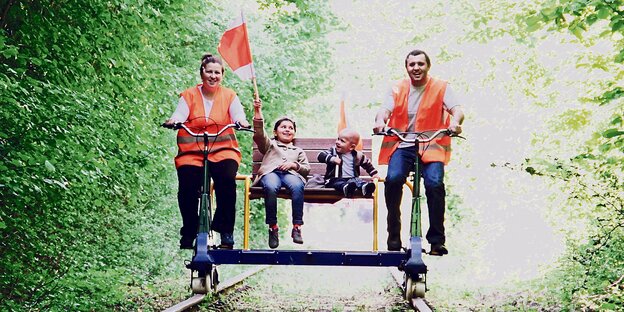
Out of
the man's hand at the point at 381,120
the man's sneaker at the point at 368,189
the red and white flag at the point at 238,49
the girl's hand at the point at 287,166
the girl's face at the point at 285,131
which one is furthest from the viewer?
the girl's face at the point at 285,131

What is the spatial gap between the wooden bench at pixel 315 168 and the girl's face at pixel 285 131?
1.71 feet

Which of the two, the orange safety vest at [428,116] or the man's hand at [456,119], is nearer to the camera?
the man's hand at [456,119]

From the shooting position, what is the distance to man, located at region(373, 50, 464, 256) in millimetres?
7711

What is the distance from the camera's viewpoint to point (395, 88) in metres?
7.90

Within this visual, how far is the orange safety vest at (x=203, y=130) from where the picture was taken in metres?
7.94

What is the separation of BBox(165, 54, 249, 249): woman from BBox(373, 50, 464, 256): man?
141cm

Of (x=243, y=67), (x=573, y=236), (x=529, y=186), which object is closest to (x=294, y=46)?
(x=529, y=186)

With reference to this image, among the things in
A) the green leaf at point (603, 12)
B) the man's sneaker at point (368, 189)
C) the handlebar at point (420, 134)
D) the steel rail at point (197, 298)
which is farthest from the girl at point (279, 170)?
the green leaf at point (603, 12)

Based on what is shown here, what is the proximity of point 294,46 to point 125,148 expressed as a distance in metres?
11.7

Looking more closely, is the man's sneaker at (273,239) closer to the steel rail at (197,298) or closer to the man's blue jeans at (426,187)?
the steel rail at (197,298)

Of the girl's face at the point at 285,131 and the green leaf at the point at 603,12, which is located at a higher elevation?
the green leaf at the point at 603,12

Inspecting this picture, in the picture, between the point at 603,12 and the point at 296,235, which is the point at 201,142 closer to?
the point at 296,235

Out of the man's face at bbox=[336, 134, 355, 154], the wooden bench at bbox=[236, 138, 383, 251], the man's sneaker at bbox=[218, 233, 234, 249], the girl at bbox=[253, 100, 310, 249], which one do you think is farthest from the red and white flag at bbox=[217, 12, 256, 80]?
the man's sneaker at bbox=[218, 233, 234, 249]

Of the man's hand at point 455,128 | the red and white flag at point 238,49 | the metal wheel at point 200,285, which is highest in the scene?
the red and white flag at point 238,49
